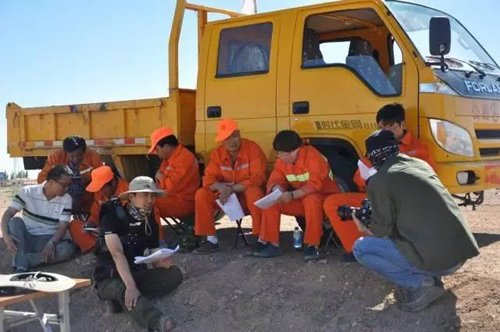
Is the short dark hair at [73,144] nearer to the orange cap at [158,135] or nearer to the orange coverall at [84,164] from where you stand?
the orange coverall at [84,164]

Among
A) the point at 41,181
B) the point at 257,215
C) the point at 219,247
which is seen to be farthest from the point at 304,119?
the point at 41,181

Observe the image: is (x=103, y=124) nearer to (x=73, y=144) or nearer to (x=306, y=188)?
(x=73, y=144)

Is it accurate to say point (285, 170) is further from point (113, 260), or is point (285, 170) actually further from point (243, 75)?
point (113, 260)

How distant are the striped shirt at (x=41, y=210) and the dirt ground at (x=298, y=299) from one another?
2.99 ft

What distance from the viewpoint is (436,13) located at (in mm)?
6691

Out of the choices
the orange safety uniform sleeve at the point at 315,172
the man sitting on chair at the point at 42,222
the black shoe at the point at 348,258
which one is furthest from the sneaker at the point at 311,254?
the man sitting on chair at the point at 42,222

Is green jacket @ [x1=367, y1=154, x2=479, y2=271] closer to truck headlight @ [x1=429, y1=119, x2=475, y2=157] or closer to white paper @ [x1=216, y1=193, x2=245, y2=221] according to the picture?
truck headlight @ [x1=429, y1=119, x2=475, y2=157]

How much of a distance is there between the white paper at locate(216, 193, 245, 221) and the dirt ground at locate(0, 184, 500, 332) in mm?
384

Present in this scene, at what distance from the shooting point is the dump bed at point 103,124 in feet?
23.4

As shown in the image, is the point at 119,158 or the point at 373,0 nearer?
the point at 373,0

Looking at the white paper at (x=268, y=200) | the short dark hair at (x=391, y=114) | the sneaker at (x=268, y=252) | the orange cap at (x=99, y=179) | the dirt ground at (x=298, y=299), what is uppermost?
the short dark hair at (x=391, y=114)

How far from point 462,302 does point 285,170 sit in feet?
6.96

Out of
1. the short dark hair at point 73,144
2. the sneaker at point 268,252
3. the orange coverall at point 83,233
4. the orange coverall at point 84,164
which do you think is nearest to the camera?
the sneaker at point 268,252

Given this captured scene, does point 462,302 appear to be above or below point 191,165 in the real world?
below
